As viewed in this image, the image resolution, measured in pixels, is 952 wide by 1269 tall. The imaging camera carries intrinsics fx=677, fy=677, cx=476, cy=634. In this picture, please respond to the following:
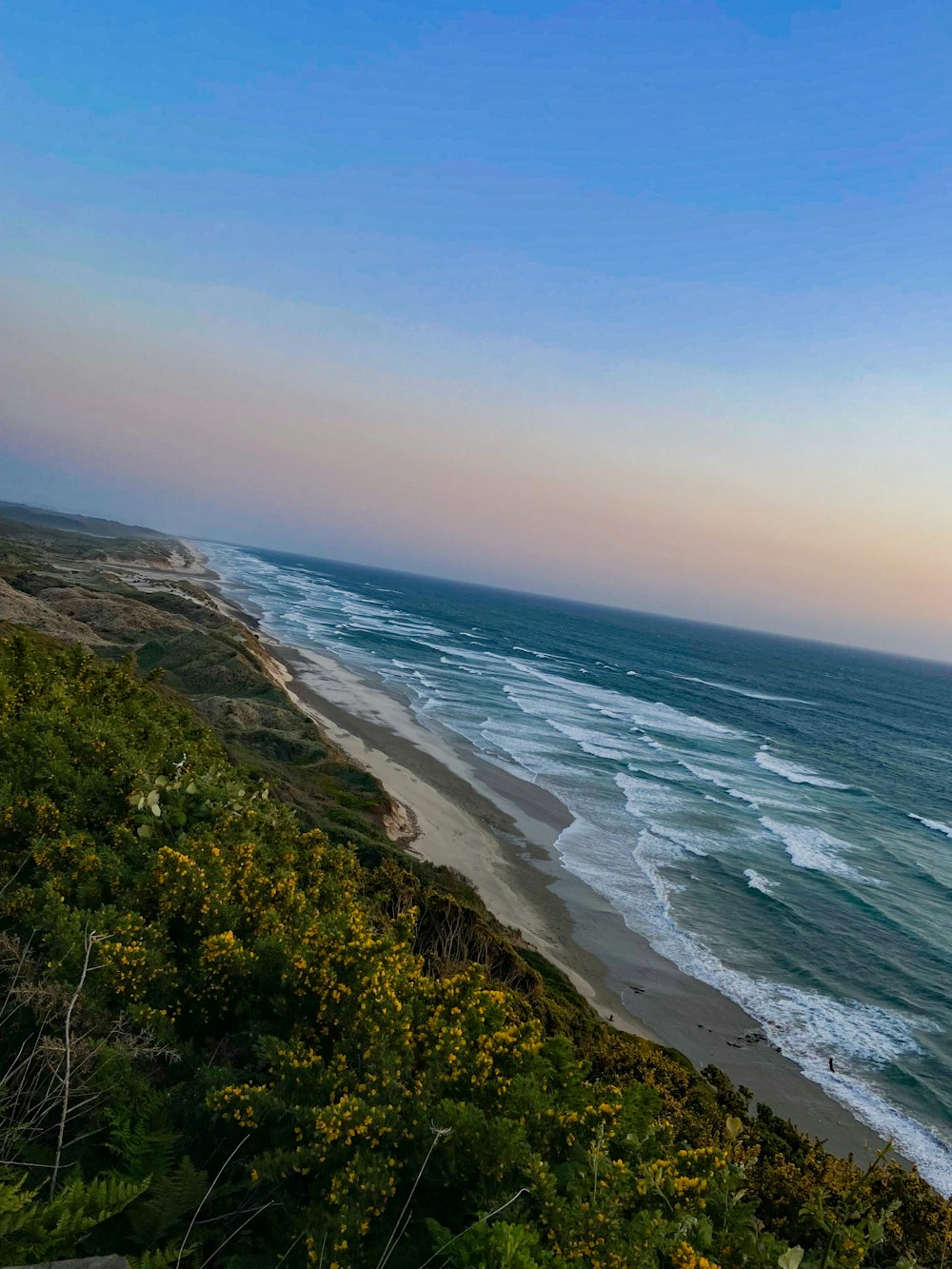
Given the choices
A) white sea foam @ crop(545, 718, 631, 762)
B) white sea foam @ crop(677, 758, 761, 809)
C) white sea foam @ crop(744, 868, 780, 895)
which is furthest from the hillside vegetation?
white sea foam @ crop(545, 718, 631, 762)

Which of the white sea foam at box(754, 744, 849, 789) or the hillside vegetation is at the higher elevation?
the hillside vegetation

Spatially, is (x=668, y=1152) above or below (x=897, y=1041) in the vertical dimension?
above

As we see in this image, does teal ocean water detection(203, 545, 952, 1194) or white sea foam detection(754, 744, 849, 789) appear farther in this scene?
white sea foam detection(754, 744, 849, 789)

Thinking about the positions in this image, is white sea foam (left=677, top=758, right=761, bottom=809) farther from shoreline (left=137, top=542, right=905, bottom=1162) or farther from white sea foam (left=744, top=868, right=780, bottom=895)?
shoreline (left=137, top=542, right=905, bottom=1162)

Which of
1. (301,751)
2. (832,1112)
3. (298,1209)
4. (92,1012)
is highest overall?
(92,1012)

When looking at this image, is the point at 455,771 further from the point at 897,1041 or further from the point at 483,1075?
the point at 483,1075

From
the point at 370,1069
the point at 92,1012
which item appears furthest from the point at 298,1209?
the point at 92,1012
